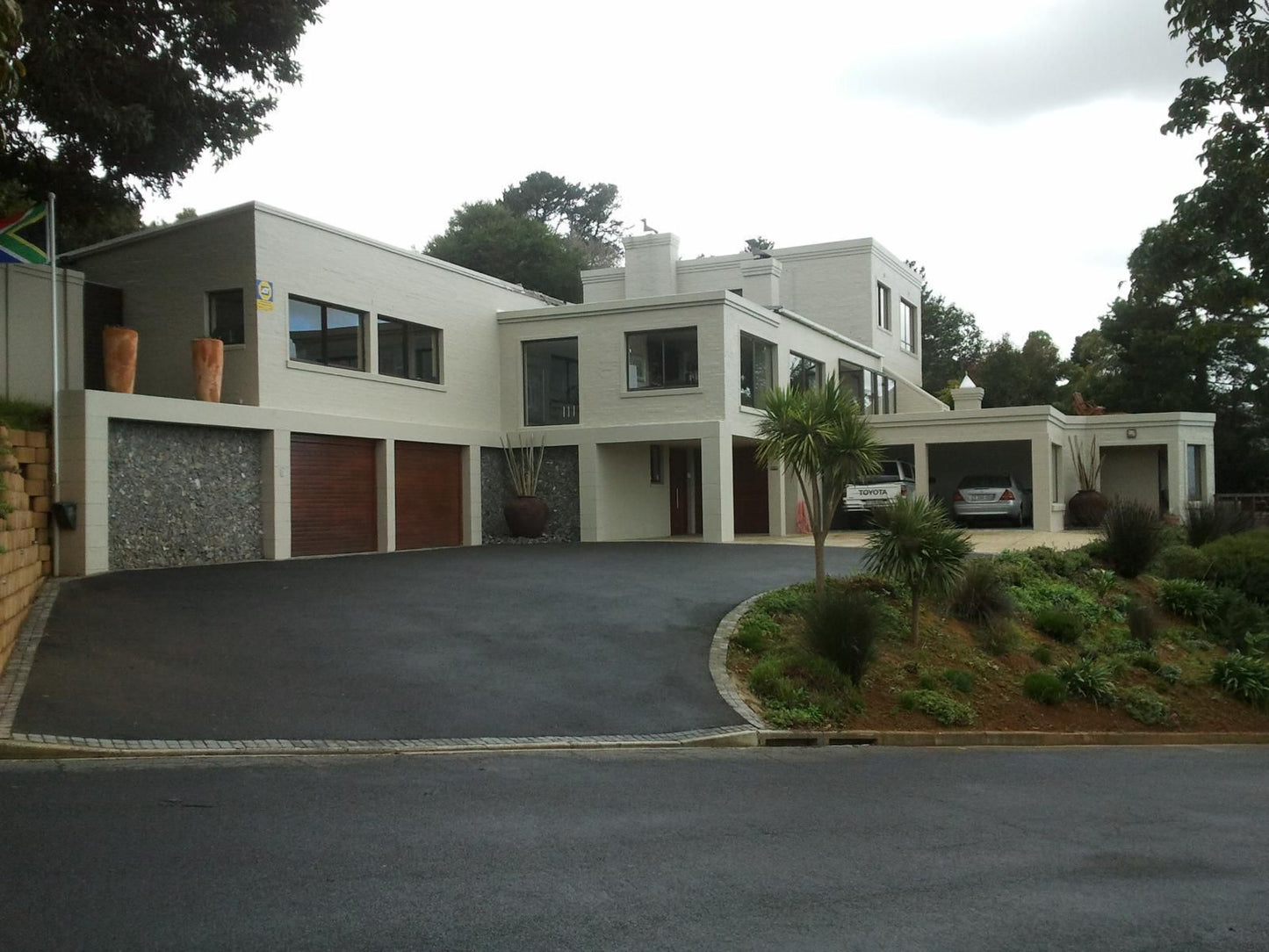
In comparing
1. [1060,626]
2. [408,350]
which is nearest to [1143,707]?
[1060,626]

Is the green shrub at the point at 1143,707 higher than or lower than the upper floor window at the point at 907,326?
lower

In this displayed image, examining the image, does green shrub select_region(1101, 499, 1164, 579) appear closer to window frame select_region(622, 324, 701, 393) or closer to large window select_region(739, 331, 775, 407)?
large window select_region(739, 331, 775, 407)

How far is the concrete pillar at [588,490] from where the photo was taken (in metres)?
24.8

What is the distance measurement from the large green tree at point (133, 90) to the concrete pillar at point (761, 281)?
17941 millimetres

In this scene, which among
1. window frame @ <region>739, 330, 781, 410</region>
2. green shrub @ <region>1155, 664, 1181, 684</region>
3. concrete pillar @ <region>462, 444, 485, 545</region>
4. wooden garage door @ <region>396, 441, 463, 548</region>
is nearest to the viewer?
green shrub @ <region>1155, 664, 1181, 684</region>

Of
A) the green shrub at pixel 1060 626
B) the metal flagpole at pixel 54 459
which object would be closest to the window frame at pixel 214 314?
the metal flagpole at pixel 54 459

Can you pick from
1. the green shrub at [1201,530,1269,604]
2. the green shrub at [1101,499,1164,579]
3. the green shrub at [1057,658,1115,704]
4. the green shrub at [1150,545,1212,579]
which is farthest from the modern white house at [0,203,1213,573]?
the green shrub at [1057,658,1115,704]

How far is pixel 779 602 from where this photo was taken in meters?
14.1

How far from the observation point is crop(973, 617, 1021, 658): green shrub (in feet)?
44.8

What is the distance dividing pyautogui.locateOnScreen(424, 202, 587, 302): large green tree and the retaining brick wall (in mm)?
36038

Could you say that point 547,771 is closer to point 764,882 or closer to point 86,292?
point 764,882

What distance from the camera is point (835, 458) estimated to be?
1321 cm

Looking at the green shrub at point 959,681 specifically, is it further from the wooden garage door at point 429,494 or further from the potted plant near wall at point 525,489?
Answer: the potted plant near wall at point 525,489

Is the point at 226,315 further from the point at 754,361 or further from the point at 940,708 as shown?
the point at 940,708
